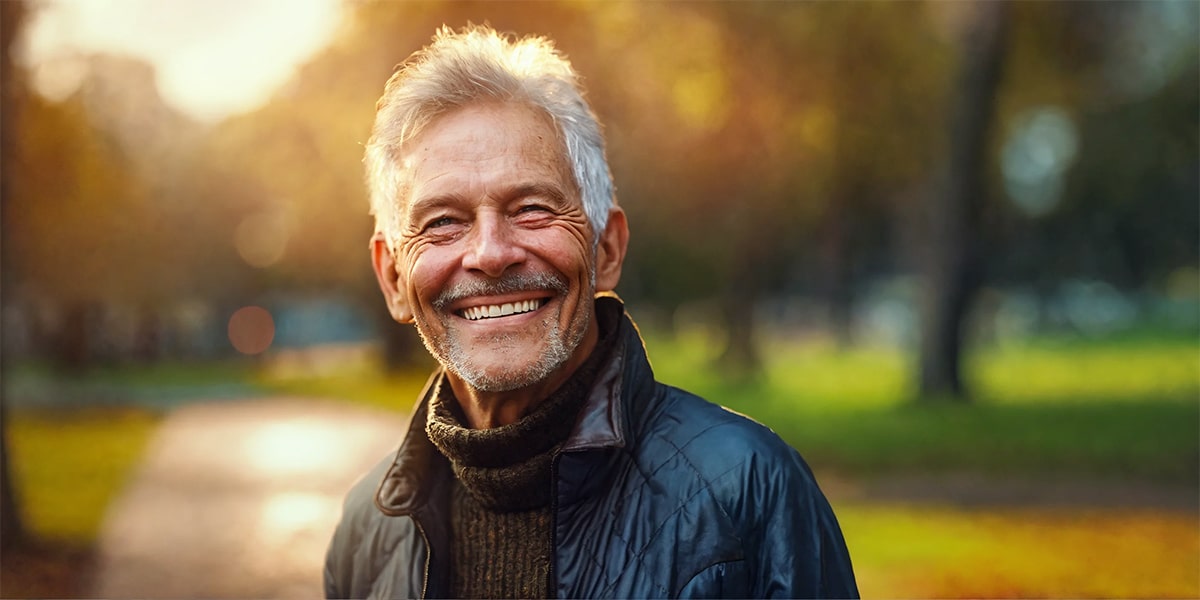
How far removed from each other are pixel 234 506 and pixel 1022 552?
7.63 m

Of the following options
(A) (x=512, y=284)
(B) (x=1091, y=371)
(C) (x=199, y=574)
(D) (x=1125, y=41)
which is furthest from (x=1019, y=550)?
(B) (x=1091, y=371)

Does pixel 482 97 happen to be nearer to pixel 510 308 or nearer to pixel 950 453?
pixel 510 308

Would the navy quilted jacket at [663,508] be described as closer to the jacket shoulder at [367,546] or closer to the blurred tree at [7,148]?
the jacket shoulder at [367,546]

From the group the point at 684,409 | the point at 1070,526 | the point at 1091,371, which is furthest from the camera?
the point at 1091,371

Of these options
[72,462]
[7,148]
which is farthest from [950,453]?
[72,462]

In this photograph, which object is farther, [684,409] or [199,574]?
[199,574]

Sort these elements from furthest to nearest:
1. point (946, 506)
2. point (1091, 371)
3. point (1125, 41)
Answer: point (1091, 371) < point (1125, 41) < point (946, 506)

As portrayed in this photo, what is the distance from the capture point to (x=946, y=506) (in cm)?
944

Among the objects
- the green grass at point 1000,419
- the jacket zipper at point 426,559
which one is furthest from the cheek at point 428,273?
the green grass at point 1000,419

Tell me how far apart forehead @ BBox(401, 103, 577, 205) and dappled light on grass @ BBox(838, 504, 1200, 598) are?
575 centimetres

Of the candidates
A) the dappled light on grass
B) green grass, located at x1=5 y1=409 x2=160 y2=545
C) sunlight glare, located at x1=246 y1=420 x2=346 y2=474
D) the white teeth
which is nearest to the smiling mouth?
the white teeth

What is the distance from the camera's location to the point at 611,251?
2385mm

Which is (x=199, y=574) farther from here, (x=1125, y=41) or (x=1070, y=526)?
(x=1125, y=41)

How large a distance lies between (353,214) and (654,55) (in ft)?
23.1
